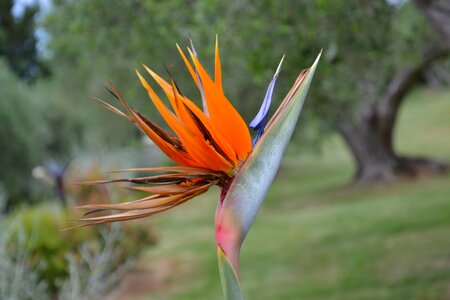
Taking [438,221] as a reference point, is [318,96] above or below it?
above

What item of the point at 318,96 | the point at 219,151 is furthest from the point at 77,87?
the point at 219,151

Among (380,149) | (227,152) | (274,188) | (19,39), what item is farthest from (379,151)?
(19,39)

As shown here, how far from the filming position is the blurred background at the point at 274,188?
17.7 ft

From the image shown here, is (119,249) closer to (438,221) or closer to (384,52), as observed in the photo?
(384,52)

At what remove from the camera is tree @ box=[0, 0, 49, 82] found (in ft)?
120

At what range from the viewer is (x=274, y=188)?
21.5 m

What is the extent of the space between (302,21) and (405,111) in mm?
31473

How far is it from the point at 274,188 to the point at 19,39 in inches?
831

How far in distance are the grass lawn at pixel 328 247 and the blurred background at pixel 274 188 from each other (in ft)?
0.13

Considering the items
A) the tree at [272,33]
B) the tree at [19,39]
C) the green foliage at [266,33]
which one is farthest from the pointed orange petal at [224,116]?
the tree at [19,39]

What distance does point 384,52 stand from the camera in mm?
6391

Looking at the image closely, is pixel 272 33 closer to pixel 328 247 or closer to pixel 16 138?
pixel 328 247

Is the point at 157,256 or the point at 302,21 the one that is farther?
the point at 157,256

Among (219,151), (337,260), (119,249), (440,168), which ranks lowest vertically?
(440,168)
